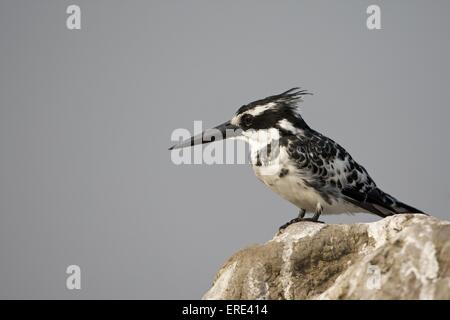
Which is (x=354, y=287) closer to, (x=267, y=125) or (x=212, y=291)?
(x=212, y=291)

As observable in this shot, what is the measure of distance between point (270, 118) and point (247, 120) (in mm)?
439

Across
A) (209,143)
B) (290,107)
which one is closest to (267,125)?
(290,107)

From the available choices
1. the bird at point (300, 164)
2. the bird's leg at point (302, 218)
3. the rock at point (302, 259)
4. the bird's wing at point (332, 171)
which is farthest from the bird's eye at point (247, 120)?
the rock at point (302, 259)

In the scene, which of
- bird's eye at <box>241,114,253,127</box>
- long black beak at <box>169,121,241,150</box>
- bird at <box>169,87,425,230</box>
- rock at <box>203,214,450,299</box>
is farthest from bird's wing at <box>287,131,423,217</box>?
rock at <box>203,214,450,299</box>

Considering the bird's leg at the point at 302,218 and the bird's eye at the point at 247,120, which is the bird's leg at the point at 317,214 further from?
the bird's eye at the point at 247,120

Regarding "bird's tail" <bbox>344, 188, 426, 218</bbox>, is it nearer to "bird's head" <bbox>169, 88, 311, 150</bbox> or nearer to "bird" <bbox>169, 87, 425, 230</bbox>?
"bird" <bbox>169, 87, 425, 230</bbox>

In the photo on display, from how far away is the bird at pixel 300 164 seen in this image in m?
10.9

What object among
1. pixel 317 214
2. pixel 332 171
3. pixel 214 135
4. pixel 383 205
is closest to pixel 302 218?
pixel 317 214

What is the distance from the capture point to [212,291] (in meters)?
8.68

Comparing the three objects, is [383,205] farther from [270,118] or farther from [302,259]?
[302,259]

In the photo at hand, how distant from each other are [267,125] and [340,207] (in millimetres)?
1844

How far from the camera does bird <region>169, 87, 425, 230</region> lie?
10938 mm
